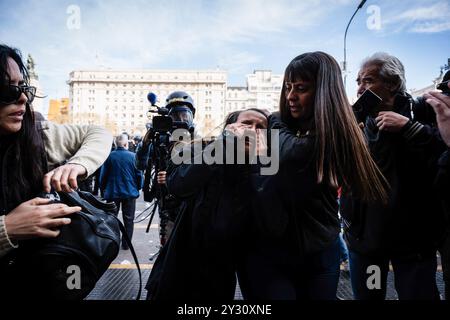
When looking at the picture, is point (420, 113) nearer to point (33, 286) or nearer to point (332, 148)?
point (332, 148)

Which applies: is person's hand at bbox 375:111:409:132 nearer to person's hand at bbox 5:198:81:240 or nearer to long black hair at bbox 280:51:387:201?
long black hair at bbox 280:51:387:201

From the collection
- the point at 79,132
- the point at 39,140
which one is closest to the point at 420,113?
the point at 79,132

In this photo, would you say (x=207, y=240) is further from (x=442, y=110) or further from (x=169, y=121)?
(x=169, y=121)

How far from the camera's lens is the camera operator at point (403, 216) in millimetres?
1533

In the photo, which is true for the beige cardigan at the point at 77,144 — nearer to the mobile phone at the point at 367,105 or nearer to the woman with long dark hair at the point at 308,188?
the woman with long dark hair at the point at 308,188

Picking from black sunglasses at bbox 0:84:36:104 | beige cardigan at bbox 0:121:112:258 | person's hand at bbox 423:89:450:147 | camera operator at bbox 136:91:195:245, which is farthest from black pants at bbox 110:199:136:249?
person's hand at bbox 423:89:450:147

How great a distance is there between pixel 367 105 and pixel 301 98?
60 cm

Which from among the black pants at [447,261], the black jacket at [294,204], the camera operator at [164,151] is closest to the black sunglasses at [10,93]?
the black jacket at [294,204]

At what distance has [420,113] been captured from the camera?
180 centimetres

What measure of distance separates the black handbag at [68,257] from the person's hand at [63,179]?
9cm

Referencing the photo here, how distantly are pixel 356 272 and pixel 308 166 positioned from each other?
870 mm

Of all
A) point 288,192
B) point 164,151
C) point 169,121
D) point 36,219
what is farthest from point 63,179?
point 164,151

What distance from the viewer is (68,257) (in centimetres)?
108

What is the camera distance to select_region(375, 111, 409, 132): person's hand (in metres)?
1.57
